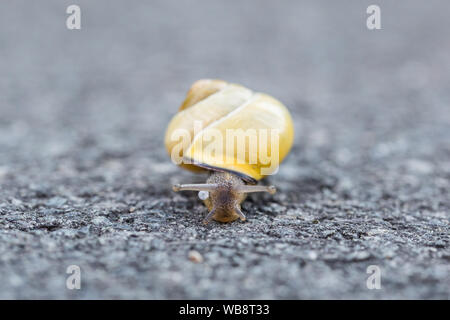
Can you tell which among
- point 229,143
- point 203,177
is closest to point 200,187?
point 229,143

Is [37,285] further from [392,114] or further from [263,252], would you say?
[392,114]

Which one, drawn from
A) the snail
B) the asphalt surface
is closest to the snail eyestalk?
the snail

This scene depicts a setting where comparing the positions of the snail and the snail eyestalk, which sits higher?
the snail

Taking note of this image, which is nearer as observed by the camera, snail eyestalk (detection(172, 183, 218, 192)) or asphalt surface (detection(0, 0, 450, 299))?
asphalt surface (detection(0, 0, 450, 299))

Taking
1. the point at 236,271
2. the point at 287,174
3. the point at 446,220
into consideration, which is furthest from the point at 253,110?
the point at 446,220

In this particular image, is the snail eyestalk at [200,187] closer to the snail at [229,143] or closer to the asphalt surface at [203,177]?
the snail at [229,143]

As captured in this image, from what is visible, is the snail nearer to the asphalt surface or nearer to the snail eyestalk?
the snail eyestalk
